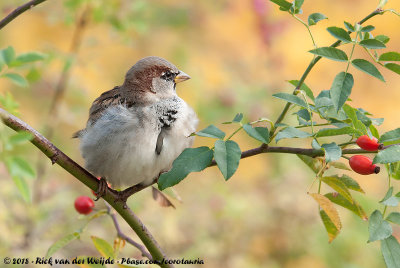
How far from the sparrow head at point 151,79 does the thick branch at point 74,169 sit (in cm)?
48

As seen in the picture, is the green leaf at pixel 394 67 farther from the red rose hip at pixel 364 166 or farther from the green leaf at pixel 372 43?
the red rose hip at pixel 364 166

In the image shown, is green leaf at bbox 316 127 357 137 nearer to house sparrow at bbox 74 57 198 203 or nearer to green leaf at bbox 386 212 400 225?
green leaf at bbox 386 212 400 225

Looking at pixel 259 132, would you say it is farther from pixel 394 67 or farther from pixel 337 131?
pixel 394 67

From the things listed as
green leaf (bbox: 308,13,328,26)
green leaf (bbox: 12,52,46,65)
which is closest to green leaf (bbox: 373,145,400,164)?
green leaf (bbox: 308,13,328,26)

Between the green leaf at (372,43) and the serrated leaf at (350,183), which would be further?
the serrated leaf at (350,183)

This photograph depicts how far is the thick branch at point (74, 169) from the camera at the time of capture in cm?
87

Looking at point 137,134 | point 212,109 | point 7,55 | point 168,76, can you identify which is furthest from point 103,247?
point 212,109

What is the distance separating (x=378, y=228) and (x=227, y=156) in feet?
0.85

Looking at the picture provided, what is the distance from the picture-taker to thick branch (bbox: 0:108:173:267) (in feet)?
2.85

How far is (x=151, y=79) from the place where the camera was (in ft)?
5.20

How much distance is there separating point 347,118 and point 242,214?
57.3 inches

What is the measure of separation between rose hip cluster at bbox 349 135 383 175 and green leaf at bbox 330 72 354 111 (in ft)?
0.25

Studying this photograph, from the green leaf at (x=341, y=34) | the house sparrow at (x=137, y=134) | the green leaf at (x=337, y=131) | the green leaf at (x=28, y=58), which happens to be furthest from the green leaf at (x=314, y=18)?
the house sparrow at (x=137, y=134)

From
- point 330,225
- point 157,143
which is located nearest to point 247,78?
point 157,143
